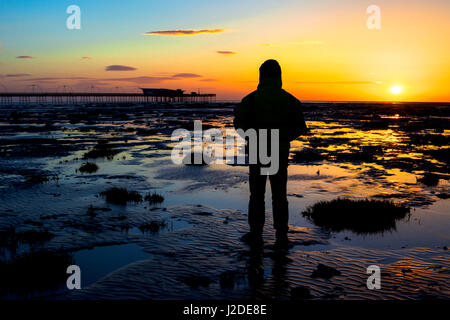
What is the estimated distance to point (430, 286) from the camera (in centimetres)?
502

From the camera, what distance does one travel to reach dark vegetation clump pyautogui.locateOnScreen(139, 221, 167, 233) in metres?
7.52

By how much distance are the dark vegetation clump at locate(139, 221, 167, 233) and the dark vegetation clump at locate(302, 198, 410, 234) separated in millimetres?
3310

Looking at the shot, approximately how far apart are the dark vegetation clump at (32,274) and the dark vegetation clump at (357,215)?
5.13 meters

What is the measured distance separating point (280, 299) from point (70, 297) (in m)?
2.64

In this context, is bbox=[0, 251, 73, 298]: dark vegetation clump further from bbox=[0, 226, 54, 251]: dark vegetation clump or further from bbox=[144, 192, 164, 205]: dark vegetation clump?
bbox=[144, 192, 164, 205]: dark vegetation clump

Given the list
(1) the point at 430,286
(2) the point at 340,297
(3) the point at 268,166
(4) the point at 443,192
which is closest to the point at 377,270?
(1) the point at 430,286

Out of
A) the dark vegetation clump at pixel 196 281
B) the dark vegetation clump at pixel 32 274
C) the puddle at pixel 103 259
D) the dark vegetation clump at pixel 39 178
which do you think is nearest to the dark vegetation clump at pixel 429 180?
the dark vegetation clump at pixel 196 281

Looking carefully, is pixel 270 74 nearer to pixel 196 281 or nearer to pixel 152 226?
pixel 196 281

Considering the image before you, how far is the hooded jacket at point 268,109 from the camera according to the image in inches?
240

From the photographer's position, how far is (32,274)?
5.25 metres

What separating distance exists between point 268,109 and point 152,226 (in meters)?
3.45

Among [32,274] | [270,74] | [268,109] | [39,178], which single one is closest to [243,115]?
[268,109]

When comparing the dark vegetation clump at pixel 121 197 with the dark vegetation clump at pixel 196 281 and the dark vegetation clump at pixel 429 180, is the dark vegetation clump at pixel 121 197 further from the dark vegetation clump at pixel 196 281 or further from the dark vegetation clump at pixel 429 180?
the dark vegetation clump at pixel 429 180
